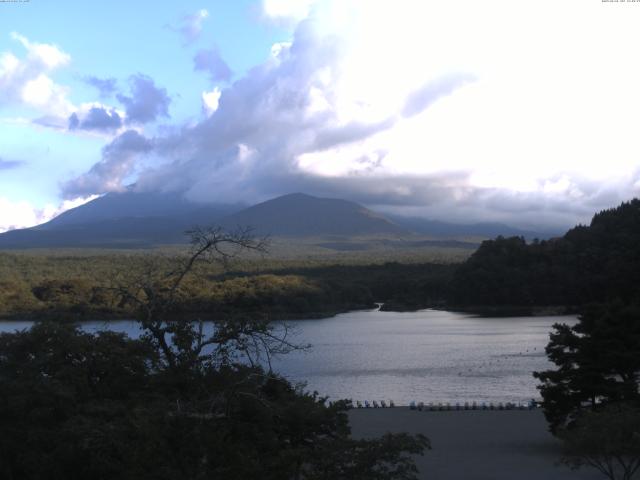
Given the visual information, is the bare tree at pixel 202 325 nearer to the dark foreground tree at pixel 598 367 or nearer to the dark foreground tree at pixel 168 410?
the dark foreground tree at pixel 168 410

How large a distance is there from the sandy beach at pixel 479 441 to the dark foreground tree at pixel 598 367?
0.94 metres

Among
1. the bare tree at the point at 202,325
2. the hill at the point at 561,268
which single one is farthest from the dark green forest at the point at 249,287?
the bare tree at the point at 202,325

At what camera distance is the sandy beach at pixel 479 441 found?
12203 millimetres

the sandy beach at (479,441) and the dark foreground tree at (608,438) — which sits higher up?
the dark foreground tree at (608,438)

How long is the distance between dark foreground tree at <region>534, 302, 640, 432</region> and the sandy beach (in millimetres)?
942

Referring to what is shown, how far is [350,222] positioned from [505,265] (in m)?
123

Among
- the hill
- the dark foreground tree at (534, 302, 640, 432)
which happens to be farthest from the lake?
the hill

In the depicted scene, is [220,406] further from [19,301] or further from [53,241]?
[53,241]

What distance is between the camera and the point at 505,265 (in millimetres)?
61344

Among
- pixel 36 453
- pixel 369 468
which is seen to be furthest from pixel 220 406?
pixel 36 453

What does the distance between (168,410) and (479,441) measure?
10.4 m

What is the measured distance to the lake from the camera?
76.1 ft

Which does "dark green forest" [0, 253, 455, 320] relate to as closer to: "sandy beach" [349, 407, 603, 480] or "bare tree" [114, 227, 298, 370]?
"sandy beach" [349, 407, 603, 480]

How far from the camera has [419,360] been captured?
30000mm
